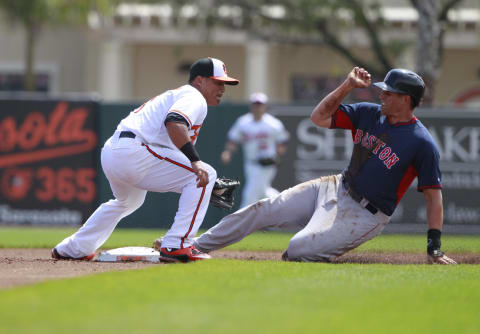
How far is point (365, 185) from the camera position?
22.9 ft

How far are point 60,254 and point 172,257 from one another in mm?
1072

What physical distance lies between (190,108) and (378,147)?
159 cm

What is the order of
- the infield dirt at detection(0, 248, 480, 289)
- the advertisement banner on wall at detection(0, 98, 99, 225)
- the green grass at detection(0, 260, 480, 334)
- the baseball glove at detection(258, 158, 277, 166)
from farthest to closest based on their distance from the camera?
A: the advertisement banner on wall at detection(0, 98, 99, 225) → the baseball glove at detection(258, 158, 277, 166) → the infield dirt at detection(0, 248, 480, 289) → the green grass at detection(0, 260, 480, 334)

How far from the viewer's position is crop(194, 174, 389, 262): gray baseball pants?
275 inches

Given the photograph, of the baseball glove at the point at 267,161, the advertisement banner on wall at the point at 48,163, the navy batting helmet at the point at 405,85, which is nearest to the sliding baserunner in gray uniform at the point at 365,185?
the navy batting helmet at the point at 405,85

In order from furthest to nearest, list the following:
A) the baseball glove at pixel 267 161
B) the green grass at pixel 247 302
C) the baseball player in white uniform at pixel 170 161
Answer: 1. the baseball glove at pixel 267 161
2. the baseball player in white uniform at pixel 170 161
3. the green grass at pixel 247 302

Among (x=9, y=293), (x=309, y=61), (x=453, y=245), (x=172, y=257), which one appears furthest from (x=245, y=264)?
(x=309, y=61)

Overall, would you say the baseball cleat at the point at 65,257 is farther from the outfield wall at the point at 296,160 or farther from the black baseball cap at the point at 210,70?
the outfield wall at the point at 296,160

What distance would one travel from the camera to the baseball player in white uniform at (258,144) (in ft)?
43.8

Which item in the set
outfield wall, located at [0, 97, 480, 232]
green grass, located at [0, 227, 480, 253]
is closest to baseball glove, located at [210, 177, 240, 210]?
green grass, located at [0, 227, 480, 253]

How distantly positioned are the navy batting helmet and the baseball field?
1.37 m

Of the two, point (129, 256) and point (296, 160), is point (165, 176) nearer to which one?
point (129, 256)

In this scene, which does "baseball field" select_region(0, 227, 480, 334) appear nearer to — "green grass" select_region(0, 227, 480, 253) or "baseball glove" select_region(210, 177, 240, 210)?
"baseball glove" select_region(210, 177, 240, 210)

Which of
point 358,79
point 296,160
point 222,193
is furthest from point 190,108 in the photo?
point 296,160
